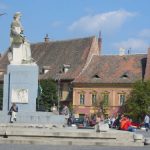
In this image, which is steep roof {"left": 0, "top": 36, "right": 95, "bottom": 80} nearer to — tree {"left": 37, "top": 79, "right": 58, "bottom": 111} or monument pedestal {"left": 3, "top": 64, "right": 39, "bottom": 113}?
tree {"left": 37, "top": 79, "right": 58, "bottom": 111}

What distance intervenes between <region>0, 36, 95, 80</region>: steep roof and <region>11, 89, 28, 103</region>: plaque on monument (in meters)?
49.6

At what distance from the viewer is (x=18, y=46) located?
35.4m

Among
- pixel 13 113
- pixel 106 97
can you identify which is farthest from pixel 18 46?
pixel 106 97

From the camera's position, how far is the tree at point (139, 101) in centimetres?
7306

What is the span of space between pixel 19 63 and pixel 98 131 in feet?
42.0

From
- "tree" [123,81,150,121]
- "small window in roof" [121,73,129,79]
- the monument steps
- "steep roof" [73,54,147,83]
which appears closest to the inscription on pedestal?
the monument steps

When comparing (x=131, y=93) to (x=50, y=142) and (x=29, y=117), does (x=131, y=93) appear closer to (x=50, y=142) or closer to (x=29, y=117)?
(x=29, y=117)

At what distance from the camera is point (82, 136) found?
910 inches

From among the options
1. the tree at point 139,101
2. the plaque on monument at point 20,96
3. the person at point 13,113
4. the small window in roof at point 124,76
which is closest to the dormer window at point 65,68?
the small window in roof at point 124,76

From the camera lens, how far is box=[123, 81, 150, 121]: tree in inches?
2876

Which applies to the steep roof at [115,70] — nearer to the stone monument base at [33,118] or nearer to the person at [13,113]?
the stone monument base at [33,118]

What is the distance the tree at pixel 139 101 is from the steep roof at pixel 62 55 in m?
12.0

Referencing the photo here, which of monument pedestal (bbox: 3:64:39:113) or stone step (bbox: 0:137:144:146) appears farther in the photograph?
monument pedestal (bbox: 3:64:39:113)

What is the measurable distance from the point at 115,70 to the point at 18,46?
158ft
